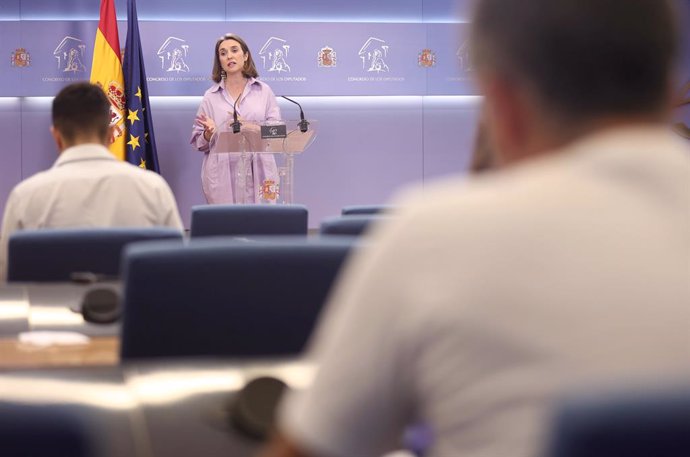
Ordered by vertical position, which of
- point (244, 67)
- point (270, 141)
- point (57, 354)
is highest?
point (244, 67)

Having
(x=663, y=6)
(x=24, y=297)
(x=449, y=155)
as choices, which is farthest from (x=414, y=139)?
(x=663, y=6)

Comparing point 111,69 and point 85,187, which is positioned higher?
point 111,69

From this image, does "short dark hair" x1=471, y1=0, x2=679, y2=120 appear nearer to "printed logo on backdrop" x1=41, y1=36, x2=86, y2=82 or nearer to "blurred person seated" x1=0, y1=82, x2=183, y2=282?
"blurred person seated" x1=0, y1=82, x2=183, y2=282

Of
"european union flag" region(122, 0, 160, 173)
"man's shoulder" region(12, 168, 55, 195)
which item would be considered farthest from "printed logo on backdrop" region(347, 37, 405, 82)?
"man's shoulder" region(12, 168, 55, 195)

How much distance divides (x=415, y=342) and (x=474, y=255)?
83 mm

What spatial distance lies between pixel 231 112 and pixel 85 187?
190 inches

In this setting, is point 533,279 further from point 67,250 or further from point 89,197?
point 89,197

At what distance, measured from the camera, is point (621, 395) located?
2.14 feet

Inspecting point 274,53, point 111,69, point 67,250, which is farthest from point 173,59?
point 67,250

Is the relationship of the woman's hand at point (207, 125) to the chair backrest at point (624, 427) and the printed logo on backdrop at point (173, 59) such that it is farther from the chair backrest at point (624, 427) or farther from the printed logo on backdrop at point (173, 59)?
the chair backrest at point (624, 427)

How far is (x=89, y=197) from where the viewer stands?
3.51 meters

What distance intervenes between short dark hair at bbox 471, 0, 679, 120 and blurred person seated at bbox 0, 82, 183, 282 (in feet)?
9.13

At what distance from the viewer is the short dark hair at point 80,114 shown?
12.2 ft

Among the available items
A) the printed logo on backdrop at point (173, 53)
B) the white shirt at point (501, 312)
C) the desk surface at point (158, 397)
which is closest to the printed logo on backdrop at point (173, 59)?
the printed logo on backdrop at point (173, 53)
